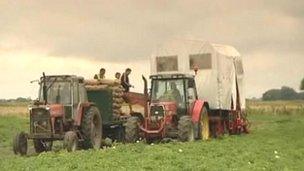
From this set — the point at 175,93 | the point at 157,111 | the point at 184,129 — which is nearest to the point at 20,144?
the point at 157,111

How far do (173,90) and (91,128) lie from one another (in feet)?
16.0

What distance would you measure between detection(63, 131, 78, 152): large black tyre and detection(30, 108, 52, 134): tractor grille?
3.12ft

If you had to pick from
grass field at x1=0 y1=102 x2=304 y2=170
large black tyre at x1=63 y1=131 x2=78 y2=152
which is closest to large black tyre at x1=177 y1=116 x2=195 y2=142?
grass field at x1=0 y1=102 x2=304 y2=170

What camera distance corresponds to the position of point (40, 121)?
2223cm

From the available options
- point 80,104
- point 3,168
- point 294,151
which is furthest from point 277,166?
point 80,104

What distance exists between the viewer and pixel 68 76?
75.2ft

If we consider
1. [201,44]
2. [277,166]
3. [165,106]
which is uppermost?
[201,44]

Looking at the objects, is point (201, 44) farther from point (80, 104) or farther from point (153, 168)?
point (153, 168)

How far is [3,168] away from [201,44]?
1513cm

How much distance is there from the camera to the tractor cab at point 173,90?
26562mm

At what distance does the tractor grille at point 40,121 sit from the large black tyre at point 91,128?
1442mm

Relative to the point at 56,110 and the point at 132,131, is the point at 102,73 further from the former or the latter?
the point at 56,110

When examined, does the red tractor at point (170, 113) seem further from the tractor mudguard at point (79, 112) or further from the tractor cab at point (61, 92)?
the tractor cab at point (61, 92)

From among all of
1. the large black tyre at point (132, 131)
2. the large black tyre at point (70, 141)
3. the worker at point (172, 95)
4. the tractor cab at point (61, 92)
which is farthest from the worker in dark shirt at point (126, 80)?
the large black tyre at point (70, 141)
